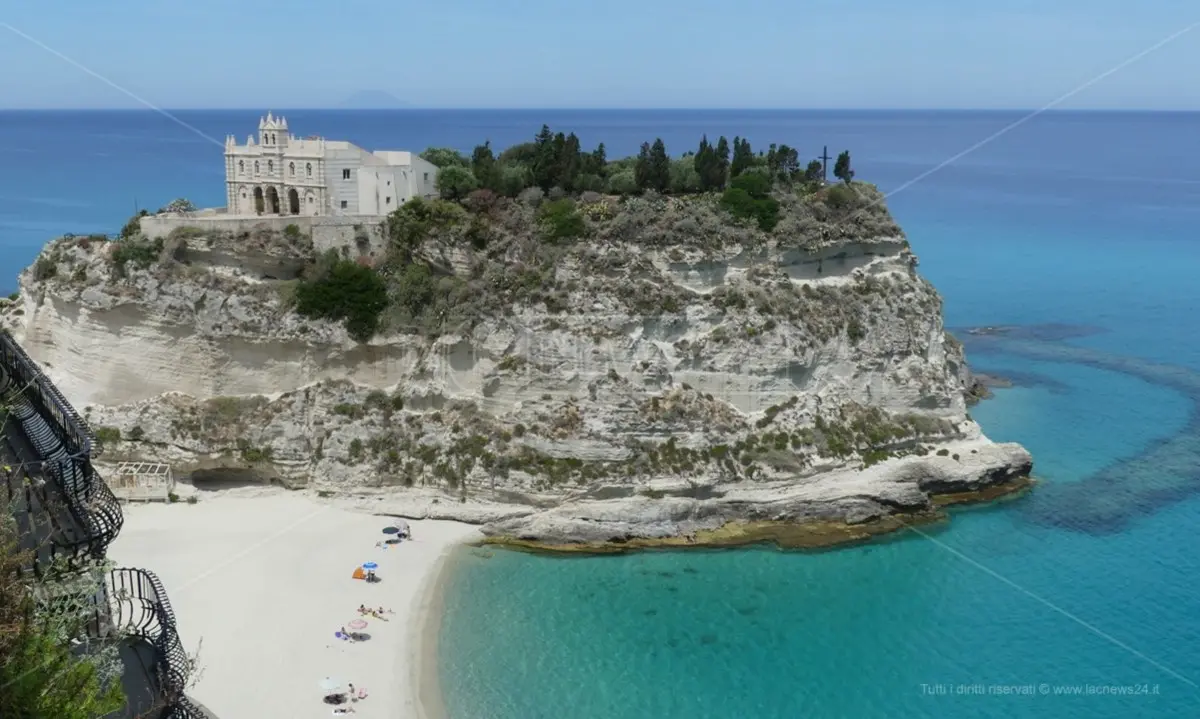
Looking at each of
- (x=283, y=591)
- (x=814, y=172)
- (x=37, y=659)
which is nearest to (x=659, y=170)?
(x=814, y=172)

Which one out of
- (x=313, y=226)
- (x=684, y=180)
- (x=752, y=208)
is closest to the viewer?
(x=313, y=226)

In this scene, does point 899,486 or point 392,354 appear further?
point 392,354

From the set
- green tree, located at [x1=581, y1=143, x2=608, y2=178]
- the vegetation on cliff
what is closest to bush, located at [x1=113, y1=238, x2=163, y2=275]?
the vegetation on cliff

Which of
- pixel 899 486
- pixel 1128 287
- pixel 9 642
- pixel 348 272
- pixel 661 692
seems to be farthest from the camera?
pixel 1128 287

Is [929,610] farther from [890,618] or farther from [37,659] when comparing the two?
[37,659]

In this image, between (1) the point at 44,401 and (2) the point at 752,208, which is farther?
(2) the point at 752,208

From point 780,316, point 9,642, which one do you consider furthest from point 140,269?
point 9,642

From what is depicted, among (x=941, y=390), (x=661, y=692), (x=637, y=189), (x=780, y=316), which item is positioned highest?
(x=637, y=189)

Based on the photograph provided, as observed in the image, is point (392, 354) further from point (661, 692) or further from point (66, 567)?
point (66, 567)
